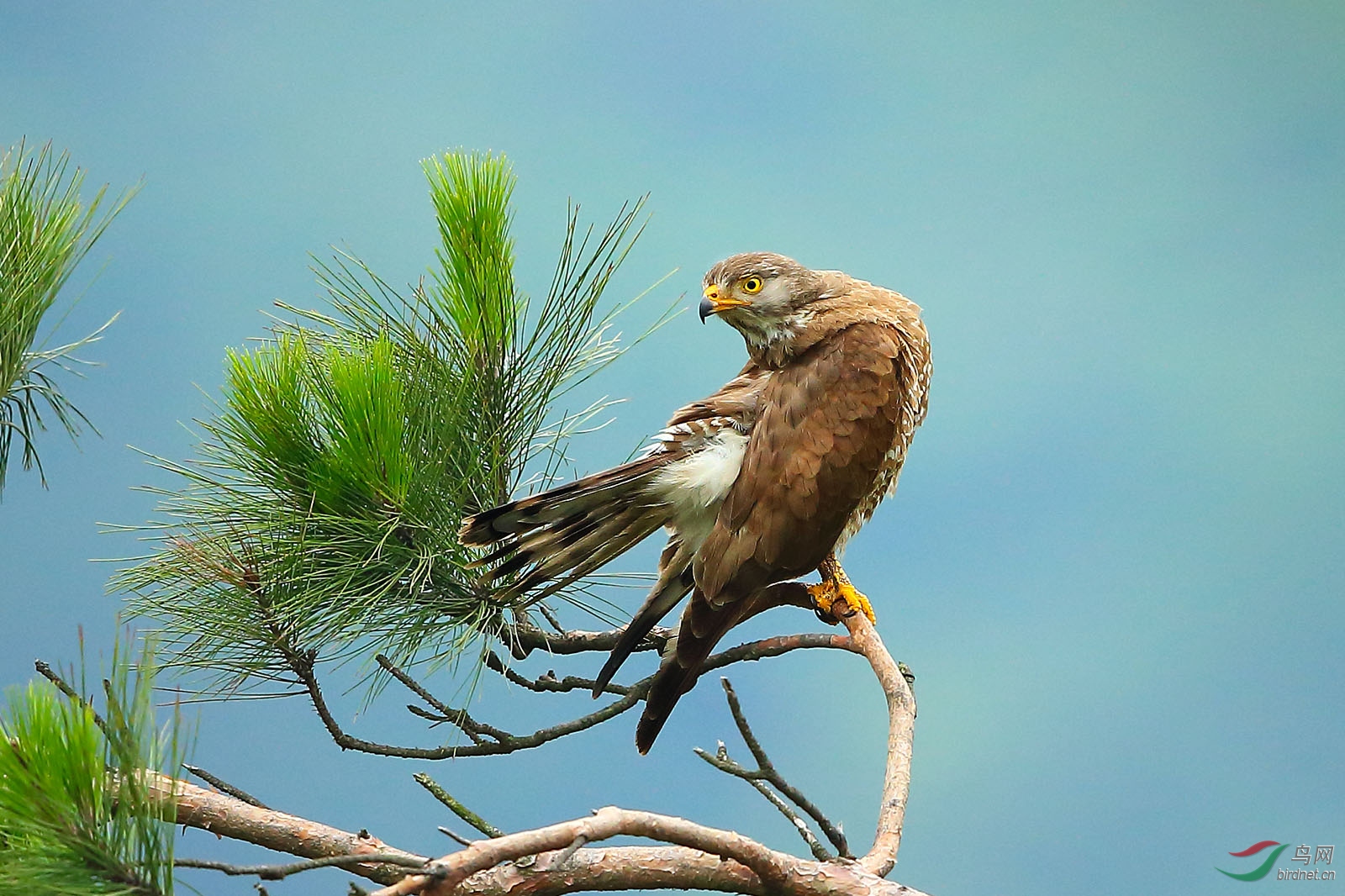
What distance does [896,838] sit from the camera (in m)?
1.57

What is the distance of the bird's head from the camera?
6.45 ft

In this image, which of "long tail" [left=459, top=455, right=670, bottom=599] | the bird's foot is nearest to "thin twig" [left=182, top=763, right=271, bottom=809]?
"long tail" [left=459, top=455, right=670, bottom=599]

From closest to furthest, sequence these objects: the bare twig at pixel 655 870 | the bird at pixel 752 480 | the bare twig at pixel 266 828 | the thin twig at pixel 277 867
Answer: the thin twig at pixel 277 867 < the bare twig at pixel 655 870 < the bare twig at pixel 266 828 < the bird at pixel 752 480

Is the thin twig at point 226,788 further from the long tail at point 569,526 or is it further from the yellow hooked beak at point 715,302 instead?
the yellow hooked beak at point 715,302

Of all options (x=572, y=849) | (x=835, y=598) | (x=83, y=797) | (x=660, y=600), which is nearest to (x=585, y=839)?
(x=572, y=849)

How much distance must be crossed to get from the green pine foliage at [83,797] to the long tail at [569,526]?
616 mm

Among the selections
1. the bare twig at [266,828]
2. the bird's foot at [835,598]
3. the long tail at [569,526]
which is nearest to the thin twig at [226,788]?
the bare twig at [266,828]

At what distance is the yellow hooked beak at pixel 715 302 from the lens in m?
1.96

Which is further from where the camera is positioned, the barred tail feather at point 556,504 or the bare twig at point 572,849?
the barred tail feather at point 556,504

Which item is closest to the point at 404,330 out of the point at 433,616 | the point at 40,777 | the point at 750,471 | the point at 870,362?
the point at 433,616

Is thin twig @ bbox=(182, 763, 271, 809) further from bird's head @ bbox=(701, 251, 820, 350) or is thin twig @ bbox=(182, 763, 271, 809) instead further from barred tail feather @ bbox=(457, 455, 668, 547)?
bird's head @ bbox=(701, 251, 820, 350)

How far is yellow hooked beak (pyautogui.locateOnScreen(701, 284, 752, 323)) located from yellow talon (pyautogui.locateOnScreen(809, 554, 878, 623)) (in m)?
0.47

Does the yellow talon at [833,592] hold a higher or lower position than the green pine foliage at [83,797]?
higher

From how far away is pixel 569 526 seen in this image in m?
1.72
